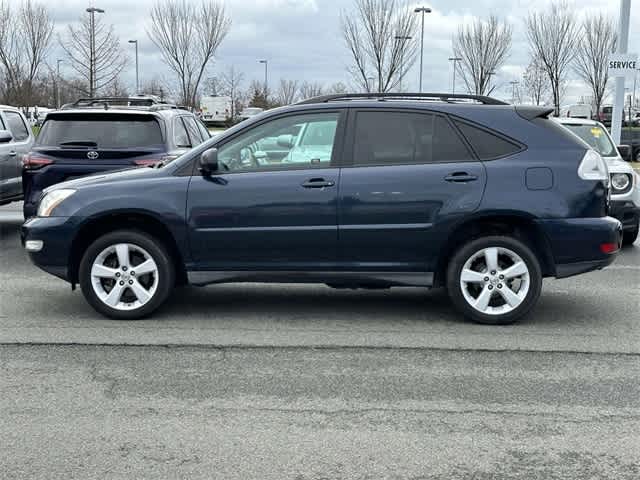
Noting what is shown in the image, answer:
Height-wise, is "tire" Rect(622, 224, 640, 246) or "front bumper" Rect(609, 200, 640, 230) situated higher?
"front bumper" Rect(609, 200, 640, 230)

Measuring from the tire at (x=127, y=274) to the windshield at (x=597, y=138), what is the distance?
715cm

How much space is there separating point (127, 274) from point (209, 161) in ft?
3.66

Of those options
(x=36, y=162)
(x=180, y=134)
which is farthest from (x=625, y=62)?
(x=36, y=162)

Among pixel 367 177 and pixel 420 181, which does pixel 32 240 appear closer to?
pixel 367 177

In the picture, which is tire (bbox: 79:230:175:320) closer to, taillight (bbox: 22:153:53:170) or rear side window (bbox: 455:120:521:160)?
rear side window (bbox: 455:120:521:160)

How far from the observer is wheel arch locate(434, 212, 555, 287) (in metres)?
6.30

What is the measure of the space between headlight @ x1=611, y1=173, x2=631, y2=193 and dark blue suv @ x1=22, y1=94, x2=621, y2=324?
411cm

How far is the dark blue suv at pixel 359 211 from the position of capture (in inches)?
245

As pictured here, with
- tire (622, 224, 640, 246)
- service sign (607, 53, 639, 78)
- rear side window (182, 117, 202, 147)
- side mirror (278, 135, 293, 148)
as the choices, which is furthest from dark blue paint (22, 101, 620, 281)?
service sign (607, 53, 639, 78)

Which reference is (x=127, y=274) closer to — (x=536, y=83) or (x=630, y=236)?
(x=630, y=236)

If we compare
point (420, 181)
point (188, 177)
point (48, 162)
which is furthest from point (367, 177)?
point (48, 162)

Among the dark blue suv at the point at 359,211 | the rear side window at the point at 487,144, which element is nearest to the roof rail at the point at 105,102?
the dark blue suv at the point at 359,211

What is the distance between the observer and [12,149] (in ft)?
38.5

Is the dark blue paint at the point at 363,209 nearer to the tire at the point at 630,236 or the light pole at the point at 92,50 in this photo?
the tire at the point at 630,236
